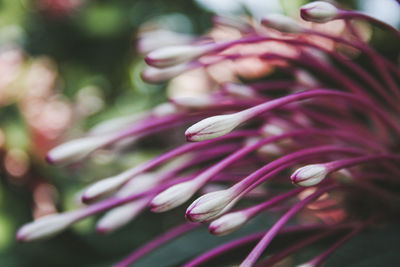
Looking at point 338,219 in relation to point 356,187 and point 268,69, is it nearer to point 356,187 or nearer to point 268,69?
point 356,187

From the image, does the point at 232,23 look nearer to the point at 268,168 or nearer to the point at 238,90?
the point at 238,90

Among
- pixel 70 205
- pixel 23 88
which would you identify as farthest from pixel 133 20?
pixel 70 205

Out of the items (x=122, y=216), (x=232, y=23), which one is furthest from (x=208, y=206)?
(x=232, y=23)

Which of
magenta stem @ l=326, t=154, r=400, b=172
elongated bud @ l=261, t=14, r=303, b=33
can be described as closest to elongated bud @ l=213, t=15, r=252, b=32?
elongated bud @ l=261, t=14, r=303, b=33

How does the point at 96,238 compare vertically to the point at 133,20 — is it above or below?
below

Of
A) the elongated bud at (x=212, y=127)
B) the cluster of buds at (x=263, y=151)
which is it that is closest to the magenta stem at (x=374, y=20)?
the cluster of buds at (x=263, y=151)

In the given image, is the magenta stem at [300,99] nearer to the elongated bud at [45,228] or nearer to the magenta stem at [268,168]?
the magenta stem at [268,168]
